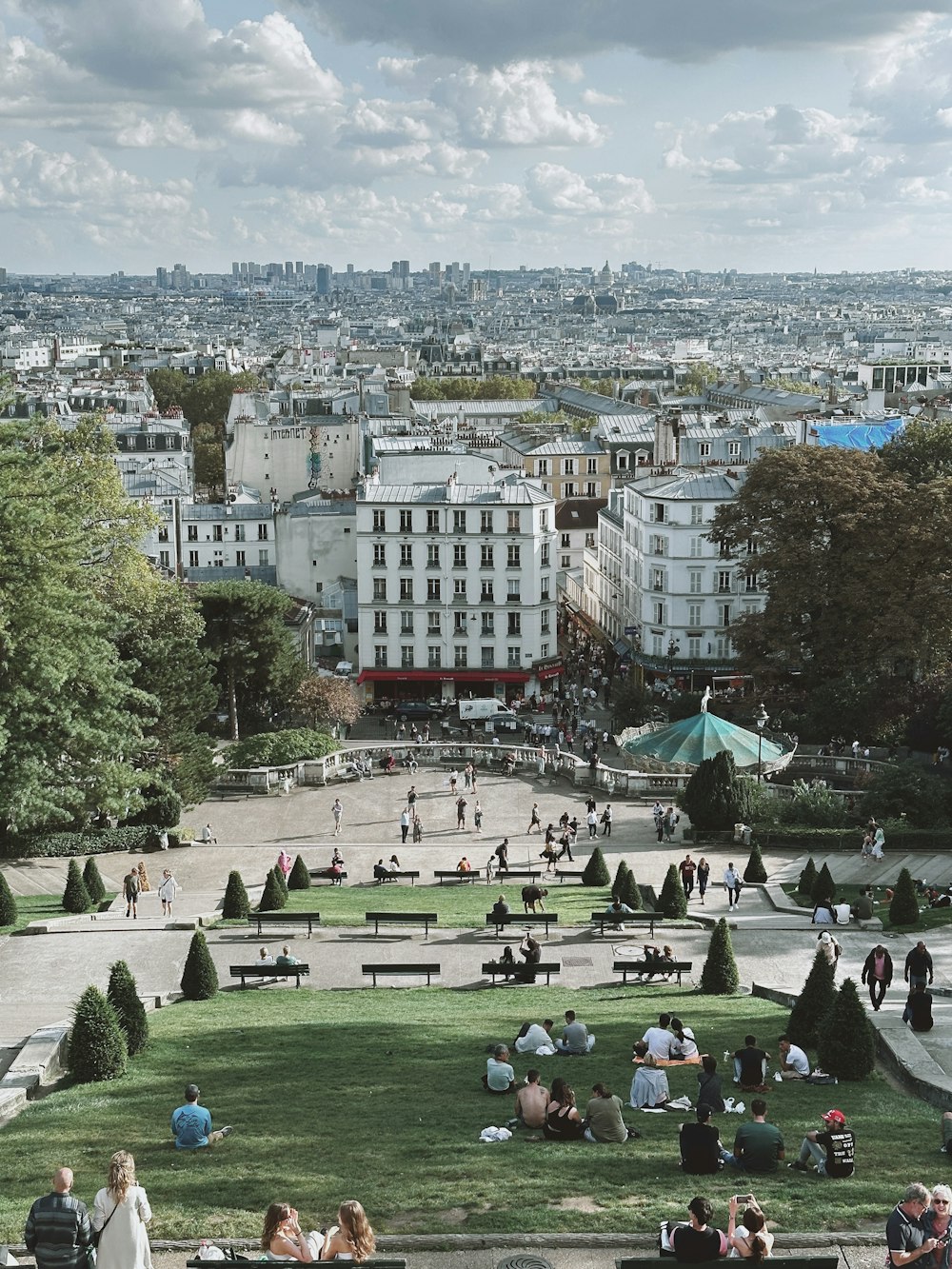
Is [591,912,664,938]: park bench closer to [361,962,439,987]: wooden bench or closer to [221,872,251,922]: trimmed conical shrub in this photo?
[361,962,439,987]: wooden bench

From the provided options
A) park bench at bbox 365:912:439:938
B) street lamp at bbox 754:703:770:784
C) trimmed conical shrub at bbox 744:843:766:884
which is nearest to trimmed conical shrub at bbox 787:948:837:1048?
park bench at bbox 365:912:439:938

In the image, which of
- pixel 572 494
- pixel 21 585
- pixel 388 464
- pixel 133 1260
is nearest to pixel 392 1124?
pixel 133 1260

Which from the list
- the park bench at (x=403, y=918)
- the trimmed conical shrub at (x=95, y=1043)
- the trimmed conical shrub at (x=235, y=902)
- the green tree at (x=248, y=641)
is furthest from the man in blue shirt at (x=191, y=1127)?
the green tree at (x=248, y=641)

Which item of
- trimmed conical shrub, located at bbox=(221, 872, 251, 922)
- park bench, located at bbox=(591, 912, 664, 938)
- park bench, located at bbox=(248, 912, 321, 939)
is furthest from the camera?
trimmed conical shrub, located at bbox=(221, 872, 251, 922)

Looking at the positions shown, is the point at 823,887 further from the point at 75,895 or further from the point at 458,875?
the point at 75,895

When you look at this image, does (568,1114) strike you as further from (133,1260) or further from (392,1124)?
(133,1260)

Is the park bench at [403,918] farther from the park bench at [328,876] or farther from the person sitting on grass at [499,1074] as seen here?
the person sitting on grass at [499,1074]

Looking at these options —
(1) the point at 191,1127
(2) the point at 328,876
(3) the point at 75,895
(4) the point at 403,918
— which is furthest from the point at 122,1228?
(2) the point at 328,876
